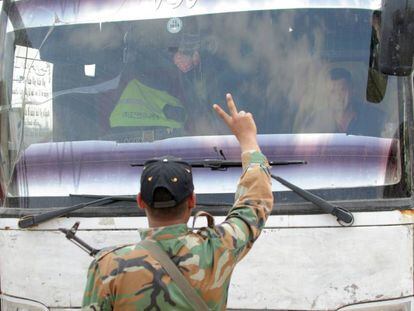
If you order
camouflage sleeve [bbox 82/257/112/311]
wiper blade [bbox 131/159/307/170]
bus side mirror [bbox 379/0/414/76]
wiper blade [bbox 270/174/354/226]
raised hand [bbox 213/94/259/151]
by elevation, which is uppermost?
bus side mirror [bbox 379/0/414/76]

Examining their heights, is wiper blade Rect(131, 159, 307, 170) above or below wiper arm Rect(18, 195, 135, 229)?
above

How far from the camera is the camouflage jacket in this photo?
6.29 ft

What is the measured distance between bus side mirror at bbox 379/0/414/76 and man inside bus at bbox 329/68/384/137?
0.27 meters

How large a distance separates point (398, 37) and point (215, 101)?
3.23 ft

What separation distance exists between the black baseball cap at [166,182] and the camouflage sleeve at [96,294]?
28 cm

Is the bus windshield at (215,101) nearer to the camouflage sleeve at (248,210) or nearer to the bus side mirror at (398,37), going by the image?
the bus side mirror at (398,37)

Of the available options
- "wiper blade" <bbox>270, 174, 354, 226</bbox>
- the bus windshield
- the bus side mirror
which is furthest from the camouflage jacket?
the bus side mirror

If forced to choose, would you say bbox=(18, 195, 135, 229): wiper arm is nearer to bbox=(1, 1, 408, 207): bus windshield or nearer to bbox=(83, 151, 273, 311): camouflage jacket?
bbox=(1, 1, 408, 207): bus windshield

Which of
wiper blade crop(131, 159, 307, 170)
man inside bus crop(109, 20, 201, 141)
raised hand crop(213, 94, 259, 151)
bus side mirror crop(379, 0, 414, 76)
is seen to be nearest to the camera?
raised hand crop(213, 94, 259, 151)

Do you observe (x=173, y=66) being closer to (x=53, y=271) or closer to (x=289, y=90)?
(x=289, y=90)

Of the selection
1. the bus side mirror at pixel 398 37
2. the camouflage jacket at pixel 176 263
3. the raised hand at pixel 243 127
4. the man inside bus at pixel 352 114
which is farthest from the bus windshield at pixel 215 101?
the camouflage jacket at pixel 176 263

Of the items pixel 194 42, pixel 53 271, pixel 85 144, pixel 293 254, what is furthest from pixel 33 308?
pixel 194 42

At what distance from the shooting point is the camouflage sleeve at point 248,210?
2.09m

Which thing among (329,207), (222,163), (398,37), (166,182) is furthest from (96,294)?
(398,37)
